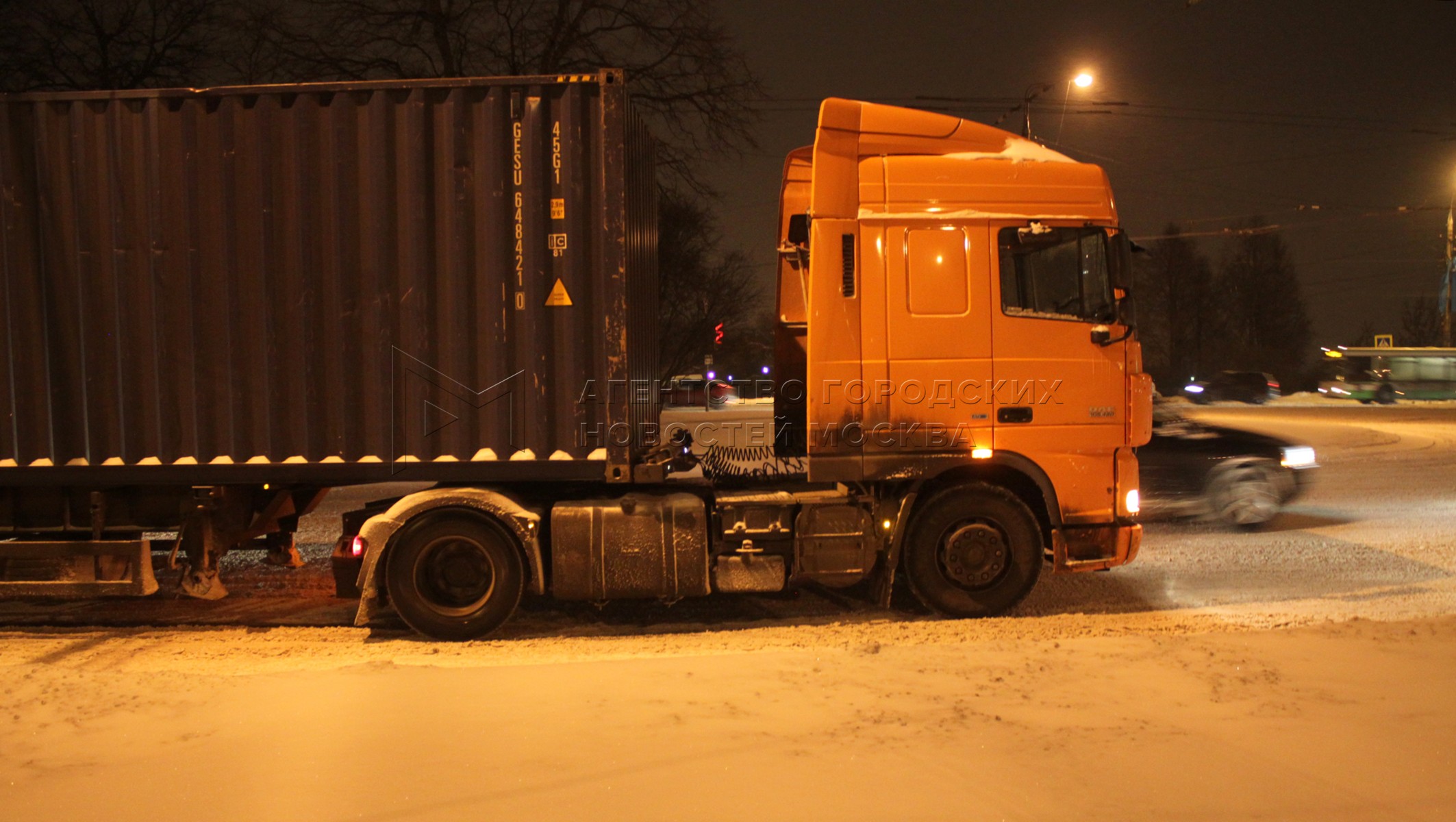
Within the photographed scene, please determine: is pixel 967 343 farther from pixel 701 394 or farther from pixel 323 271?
pixel 701 394

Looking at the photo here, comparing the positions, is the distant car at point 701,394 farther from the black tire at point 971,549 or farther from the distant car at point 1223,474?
the distant car at point 1223,474

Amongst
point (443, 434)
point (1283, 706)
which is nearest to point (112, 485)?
point (443, 434)

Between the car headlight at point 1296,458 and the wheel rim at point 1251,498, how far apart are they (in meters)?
0.25

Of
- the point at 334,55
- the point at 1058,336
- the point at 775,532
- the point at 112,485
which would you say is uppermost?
the point at 334,55

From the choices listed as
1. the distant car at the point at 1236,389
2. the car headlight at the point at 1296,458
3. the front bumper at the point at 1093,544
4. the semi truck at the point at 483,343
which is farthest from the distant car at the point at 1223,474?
the distant car at the point at 1236,389

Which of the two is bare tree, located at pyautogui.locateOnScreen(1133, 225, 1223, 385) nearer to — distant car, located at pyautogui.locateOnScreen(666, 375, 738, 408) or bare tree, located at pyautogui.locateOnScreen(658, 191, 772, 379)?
bare tree, located at pyautogui.locateOnScreen(658, 191, 772, 379)

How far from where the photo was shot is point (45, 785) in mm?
3748

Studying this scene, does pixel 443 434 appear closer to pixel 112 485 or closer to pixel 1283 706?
pixel 112 485

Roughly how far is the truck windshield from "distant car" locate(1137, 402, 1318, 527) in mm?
3896

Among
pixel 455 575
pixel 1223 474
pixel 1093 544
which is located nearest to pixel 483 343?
pixel 455 575

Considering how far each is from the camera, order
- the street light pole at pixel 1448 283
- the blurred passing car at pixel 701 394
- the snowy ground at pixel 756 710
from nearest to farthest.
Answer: the snowy ground at pixel 756 710 < the blurred passing car at pixel 701 394 < the street light pole at pixel 1448 283

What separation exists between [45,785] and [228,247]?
10.8 feet

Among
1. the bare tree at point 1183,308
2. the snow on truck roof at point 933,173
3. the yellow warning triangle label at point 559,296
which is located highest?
the bare tree at point 1183,308

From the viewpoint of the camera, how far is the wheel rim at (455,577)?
5879 millimetres
